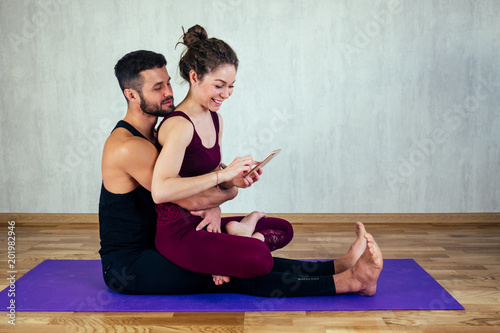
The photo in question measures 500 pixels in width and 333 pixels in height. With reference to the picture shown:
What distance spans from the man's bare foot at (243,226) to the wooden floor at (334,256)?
17.3 inches

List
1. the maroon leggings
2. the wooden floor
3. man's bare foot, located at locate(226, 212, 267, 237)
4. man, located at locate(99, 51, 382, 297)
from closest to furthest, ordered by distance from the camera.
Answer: the wooden floor < the maroon leggings < man, located at locate(99, 51, 382, 297) < man's bare foot, located at locate(226, 212, 267, 237)

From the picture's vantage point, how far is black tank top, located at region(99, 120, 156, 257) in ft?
7.85

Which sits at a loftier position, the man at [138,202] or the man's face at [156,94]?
the man's face at [156,94]

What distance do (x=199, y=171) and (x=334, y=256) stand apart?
4.19 feet

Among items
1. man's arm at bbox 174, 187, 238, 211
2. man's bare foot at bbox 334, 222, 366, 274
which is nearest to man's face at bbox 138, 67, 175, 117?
man's arm at bbox 174, 187, 238, 211

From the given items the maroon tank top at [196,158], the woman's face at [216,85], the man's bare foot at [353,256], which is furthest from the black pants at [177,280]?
the woman's face at [216,85]

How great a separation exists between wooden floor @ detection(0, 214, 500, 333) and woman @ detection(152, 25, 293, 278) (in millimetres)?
241

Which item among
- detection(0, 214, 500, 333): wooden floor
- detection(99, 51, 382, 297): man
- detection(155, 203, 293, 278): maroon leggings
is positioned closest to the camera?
detection(0, 214, 500, 333): wooden floor

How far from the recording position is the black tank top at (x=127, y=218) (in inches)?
94.2

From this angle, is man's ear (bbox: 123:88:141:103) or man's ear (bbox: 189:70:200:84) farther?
man's ear (bbox: 123:88:141:103)

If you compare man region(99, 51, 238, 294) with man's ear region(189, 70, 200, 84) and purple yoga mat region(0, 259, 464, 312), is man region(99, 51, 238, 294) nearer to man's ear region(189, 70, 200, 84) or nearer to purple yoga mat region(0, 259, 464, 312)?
purple yoga mat region(0, 259, 464, 312)

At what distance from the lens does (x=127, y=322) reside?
7.02 feet

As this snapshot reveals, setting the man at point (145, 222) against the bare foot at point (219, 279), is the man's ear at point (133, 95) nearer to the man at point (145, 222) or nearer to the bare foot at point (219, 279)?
the man at point (145, 222)

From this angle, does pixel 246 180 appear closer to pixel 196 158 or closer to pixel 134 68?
pixel 196 158
